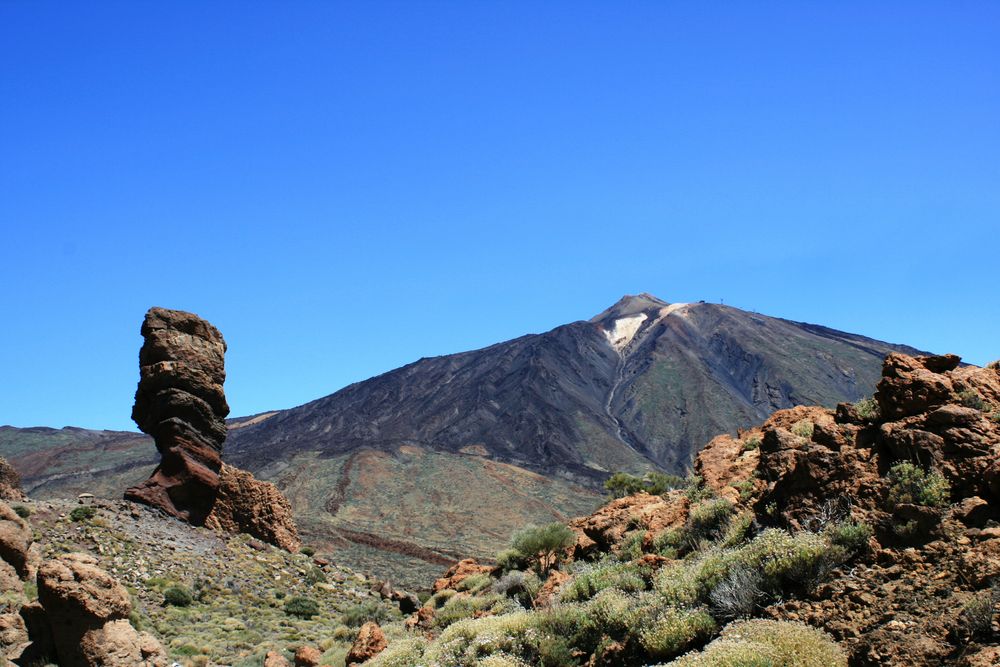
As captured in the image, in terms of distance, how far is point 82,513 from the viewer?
21.5 metres

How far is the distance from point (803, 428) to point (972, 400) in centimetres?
331

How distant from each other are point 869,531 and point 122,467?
7173 centimetres

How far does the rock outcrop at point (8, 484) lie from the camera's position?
2187cm

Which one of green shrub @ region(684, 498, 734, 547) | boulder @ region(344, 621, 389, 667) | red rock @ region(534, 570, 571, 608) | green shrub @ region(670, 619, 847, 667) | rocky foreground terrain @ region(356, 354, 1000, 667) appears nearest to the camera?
green shrub @ region(670, 619, 847, 667)

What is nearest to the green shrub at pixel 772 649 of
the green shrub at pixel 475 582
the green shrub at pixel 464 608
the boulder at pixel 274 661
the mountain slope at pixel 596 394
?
the green shrub at pixel 464 608

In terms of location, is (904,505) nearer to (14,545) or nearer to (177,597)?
(14,545)

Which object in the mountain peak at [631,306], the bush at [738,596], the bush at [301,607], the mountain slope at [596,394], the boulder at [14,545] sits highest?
the mountain peak at [631,306]

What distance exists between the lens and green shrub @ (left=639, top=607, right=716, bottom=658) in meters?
6.95

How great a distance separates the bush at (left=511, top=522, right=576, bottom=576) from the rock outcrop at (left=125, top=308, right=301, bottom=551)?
14.7m

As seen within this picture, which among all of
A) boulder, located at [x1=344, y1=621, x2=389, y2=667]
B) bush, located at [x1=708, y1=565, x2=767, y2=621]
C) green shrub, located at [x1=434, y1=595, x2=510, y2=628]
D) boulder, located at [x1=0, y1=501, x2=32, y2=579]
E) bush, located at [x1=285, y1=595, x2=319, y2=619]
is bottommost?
bush, located at [x1=285, y1=595, x2=319, y2=619]

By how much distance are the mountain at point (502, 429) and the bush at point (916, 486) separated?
84.1 ft

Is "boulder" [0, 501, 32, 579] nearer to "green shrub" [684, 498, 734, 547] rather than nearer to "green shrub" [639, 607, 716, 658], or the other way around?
"green shrub" [684, 498, 734, 547]

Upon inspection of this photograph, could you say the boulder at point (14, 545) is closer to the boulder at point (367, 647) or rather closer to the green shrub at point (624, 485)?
the boulder at point (367, 647)

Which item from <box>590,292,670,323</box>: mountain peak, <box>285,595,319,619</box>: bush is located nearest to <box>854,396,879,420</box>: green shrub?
<box>285,595,319,619</box>: bush
